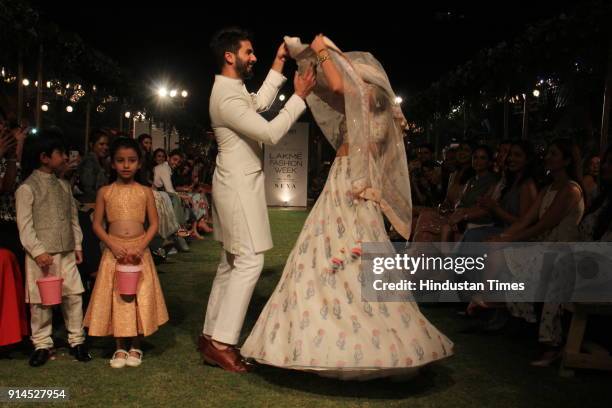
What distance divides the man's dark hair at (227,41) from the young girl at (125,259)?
2.74ft

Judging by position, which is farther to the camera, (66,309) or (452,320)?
(452,320)

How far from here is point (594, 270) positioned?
13.5 feet

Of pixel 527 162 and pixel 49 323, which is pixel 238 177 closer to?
pixel 49 323

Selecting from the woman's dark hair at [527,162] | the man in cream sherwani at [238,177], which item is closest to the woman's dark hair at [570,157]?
the woman's dark hair at [527,162]

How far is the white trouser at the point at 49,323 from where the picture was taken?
4.16 meters

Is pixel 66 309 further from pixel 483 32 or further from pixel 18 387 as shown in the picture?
pixel 483 32

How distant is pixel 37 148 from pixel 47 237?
589mm

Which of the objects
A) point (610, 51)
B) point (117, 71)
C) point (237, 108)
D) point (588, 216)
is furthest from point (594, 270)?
point (117, 71)

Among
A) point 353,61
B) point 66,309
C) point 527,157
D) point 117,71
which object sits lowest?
point 66,309

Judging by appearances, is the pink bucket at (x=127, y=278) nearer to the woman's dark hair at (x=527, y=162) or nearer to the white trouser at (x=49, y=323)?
the white trouser at (x=49, y=323)

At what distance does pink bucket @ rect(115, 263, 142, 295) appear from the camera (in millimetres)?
4008

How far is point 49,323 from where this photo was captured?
424cm

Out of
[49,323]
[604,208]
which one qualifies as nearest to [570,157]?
[604,208]

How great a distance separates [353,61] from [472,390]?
2007 millimetres
